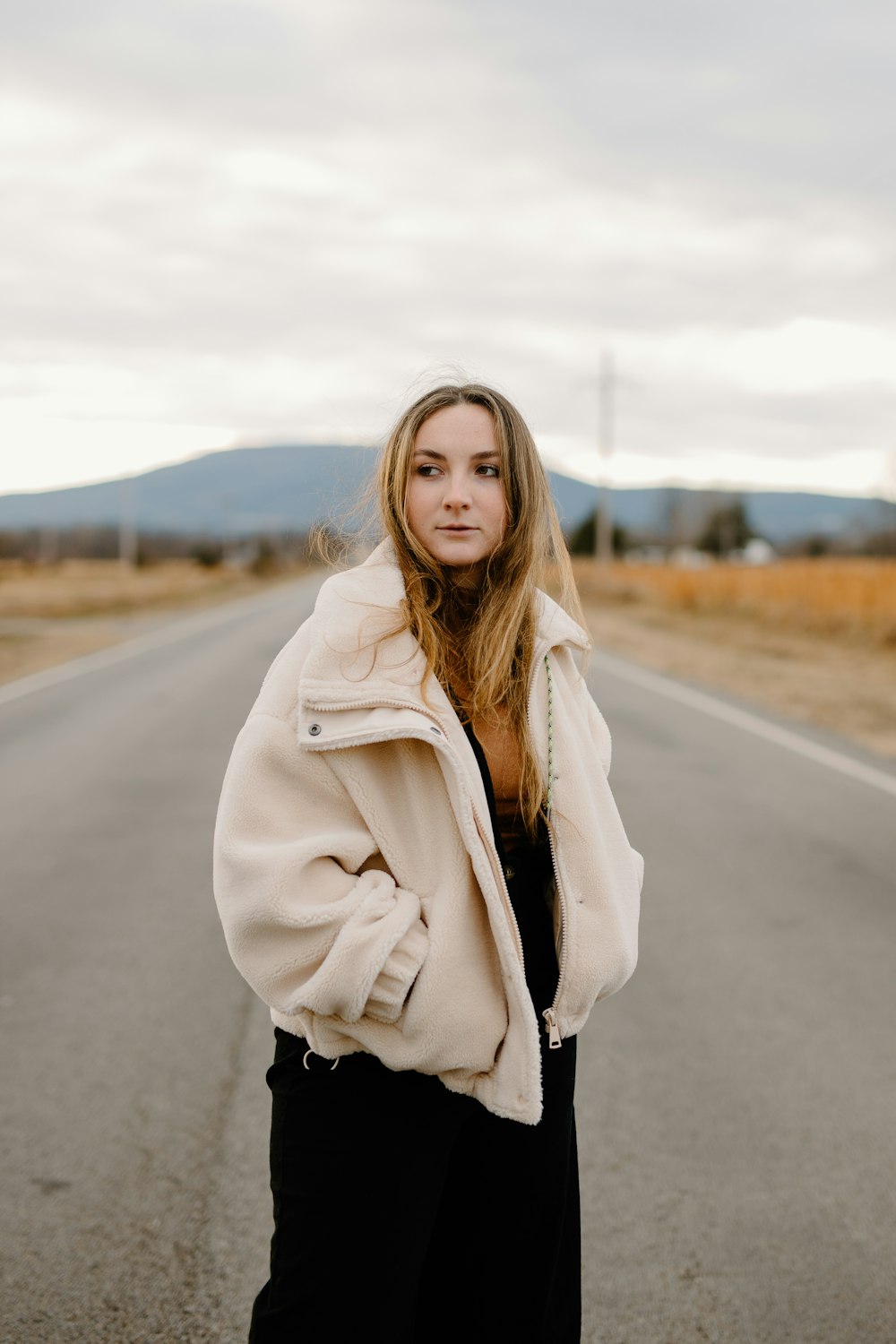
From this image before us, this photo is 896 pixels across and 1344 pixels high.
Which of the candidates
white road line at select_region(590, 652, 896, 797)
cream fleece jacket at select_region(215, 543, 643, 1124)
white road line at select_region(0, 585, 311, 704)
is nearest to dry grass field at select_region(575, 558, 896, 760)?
white road line at select_region(590, 652, 896, 797)

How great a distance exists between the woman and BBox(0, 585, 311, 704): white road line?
494 inches

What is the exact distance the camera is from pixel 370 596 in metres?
2.09

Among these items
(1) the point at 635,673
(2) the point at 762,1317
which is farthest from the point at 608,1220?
(1) the point at 635,673

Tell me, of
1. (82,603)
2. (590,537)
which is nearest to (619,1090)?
(82,603)

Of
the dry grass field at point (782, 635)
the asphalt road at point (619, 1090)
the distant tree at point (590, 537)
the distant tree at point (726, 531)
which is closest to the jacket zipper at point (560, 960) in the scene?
the asphalt road at point (619, 1090)

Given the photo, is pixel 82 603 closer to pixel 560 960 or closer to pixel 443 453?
pixel 443 453

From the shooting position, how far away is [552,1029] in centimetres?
205

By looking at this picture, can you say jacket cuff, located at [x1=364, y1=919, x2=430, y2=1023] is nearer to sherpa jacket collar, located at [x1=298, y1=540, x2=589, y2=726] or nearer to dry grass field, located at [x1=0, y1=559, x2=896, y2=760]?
sherpa jacket collar, located at [x1=298, y1=540, x2=589, y2=726]

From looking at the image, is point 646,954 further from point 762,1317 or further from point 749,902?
point 762,1317

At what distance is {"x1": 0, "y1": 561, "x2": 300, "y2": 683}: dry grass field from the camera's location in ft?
71.4

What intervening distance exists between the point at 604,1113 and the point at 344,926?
2.15 meters

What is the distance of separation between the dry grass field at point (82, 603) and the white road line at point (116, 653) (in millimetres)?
420

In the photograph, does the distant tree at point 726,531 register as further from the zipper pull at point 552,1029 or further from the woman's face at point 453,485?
the zipper pull at point 552,1029

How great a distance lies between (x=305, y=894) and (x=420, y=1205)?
53 cm
